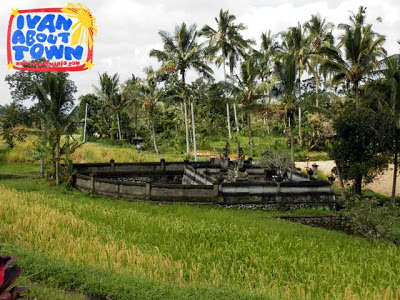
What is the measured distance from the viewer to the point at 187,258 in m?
9.75

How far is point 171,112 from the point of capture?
49.2 metres

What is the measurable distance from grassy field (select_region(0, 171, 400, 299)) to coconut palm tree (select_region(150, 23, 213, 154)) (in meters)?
18.2

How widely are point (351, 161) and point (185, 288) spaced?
14.9 m

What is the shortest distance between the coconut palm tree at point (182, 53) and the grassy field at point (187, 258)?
18.2 metres

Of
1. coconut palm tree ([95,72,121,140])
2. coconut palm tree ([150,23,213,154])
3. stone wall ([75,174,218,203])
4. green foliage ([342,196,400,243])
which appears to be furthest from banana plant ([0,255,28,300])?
coconut palm tree ([95,72,121,140])

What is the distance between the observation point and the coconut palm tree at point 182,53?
3033 centimetres

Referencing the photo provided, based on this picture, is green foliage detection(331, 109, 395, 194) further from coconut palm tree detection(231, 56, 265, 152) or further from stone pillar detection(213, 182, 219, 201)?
coconut palm tree detection(231, 56, 265, 152)

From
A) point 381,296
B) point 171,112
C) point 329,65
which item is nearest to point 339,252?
point 381,296

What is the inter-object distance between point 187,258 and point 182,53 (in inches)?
929

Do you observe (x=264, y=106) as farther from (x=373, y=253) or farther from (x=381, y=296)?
(x=381, y=296)

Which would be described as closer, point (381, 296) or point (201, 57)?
point (381, 296)

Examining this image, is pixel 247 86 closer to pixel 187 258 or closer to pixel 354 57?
pixel 354 57

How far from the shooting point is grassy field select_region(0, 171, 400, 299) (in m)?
7.42

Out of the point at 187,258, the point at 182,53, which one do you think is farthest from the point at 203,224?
the point at 182,53
